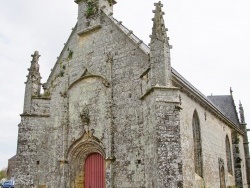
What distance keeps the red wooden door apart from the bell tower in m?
5.19

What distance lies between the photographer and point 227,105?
27.3 metres

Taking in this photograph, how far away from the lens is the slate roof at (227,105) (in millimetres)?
25719

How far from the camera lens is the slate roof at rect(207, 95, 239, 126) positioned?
25719mm

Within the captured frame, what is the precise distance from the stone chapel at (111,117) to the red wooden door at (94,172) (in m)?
0.04

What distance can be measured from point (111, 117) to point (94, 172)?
238 centimetres

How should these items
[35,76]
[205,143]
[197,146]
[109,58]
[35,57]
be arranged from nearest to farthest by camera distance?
[109,58] < [197,146] < [35,76] < [35,57] < [205,143]

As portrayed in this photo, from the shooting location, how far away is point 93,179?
12.2 meters

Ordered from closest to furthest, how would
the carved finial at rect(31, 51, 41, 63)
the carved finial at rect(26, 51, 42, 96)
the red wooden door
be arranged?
the red wooden door → the carved finial at rect(26, 51, 42, 96) → the carved finial at rect(31, 51, 41, 63)

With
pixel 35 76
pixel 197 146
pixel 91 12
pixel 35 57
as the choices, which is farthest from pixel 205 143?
pixel 35 57

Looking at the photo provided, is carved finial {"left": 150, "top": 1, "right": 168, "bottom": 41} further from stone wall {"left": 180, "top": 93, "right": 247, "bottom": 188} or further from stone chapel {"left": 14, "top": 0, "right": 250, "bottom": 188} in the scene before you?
stone wall {"left": 180, "top": 93, "right": 247, "bottom": 188}

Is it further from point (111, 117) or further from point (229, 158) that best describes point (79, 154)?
point (229, 158)

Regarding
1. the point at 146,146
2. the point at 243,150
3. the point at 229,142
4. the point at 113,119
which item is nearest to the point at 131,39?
the point at 113,119

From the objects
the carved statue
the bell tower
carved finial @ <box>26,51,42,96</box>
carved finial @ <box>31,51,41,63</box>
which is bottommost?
the carved statue

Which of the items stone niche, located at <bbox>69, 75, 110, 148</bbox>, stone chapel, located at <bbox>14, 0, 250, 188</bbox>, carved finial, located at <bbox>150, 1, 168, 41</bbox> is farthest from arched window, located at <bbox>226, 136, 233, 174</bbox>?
carved finial, located at <bbox>150, 1, 168, 41</bbox>
